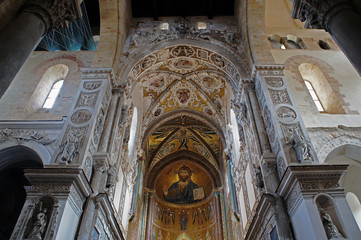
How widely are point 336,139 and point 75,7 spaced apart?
7.73 metres

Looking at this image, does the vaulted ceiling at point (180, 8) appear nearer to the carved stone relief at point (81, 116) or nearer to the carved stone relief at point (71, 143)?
the carved stone relief at point (81, 116)

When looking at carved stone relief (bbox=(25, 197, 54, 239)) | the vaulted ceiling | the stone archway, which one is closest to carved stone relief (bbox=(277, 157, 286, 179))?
carved stone relief (bbox=(25, 197, 54, 239))

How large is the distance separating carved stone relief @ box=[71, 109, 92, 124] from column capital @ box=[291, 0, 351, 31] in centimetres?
581

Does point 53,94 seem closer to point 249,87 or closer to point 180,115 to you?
point 249,87

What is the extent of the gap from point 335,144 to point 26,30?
8.19 m

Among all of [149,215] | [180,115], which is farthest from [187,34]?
[149,215]

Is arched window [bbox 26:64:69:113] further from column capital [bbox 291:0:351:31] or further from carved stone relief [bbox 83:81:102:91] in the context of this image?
column capital [bbox 291:0:351:31]

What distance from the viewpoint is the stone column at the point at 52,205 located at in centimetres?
571

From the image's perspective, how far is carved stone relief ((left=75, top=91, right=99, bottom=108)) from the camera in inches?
336

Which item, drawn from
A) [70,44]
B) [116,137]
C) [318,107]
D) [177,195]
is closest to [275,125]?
[318,107]

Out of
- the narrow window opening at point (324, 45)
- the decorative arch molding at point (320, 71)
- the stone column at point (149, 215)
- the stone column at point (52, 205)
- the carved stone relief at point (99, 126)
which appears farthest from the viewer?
the stone column at point (149, 215)

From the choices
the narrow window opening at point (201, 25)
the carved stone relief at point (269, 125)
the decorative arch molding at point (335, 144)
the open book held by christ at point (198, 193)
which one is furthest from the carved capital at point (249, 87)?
the open book held by christ at point (198, 193)

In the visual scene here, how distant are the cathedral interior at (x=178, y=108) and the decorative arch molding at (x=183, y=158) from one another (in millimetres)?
1433

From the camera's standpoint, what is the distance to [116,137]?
915 cm
